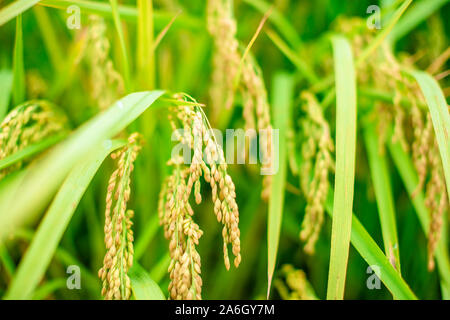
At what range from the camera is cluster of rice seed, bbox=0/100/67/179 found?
707 mm

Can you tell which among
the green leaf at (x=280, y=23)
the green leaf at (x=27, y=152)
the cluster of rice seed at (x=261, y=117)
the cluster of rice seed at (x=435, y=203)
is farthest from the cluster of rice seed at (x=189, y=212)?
the green leaf at (x=280, y=23)

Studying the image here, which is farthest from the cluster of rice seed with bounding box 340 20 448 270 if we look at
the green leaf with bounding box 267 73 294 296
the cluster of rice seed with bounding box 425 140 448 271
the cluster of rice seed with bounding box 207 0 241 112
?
the cluster of rice seed with bounding box 207 0 241 112

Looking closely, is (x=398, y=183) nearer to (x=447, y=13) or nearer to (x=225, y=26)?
(x=447, y=13)

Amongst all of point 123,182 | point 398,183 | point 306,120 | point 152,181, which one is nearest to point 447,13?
point 398,183

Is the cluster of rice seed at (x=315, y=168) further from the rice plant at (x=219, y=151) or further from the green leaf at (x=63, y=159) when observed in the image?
the green leaf at (x=63, y=159)

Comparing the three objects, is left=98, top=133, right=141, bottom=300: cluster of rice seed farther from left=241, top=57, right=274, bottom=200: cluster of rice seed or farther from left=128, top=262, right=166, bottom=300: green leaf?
left=241, top=57, right=274, bottom=200: cluster of rice seed

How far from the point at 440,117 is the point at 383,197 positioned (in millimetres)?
222

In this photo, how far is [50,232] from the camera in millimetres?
523

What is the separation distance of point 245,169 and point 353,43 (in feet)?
1.73

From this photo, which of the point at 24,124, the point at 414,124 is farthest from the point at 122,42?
the point at 414,124

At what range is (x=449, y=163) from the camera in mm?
667

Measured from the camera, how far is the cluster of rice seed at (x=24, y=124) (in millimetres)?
707

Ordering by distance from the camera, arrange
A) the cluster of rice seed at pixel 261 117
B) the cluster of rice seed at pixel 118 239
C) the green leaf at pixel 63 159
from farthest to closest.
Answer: the cluster of rice seed at pixel 261 117 → the cluster of rice seed at pixel 118 239 → the green leaf at pixel 63 159

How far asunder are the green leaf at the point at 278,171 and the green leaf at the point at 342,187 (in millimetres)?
115
